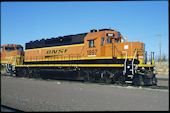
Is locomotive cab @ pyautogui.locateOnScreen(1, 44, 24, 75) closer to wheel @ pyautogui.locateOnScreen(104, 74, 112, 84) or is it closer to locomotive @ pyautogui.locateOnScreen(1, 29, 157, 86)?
locomotive @ pyautogui.locateOnScreen(1, 29, 157, 86)

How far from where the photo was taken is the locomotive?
11961 mm

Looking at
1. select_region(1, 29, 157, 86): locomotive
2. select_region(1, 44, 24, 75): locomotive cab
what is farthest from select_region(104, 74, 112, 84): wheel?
select_region(1, 44, 24, 75): locomotive cab

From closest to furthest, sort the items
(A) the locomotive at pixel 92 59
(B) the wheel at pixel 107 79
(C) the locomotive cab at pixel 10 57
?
1. (A) the locomotive at pixel 92 59
2. (B) the wheel at pixel 107 79
3. (C) the locomotive cab at pixel 10 57

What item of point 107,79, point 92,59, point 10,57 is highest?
point 10,57

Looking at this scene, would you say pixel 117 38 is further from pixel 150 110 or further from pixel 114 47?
pixel 150 110

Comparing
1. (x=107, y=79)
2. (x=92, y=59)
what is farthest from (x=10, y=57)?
(x=107, y=79)

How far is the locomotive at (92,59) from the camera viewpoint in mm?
11961

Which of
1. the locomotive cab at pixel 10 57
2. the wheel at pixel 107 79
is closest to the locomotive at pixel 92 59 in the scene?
the wheel at pixel 107 79

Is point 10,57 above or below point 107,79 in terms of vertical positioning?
above

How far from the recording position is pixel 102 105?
6.54 meters

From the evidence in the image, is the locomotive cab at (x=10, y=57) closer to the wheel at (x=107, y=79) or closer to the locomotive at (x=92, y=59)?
the locomotive at (x=92, y=59)

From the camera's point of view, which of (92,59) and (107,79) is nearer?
(107,79)

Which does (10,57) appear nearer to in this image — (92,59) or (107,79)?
(92,59)

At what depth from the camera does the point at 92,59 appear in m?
13.8
